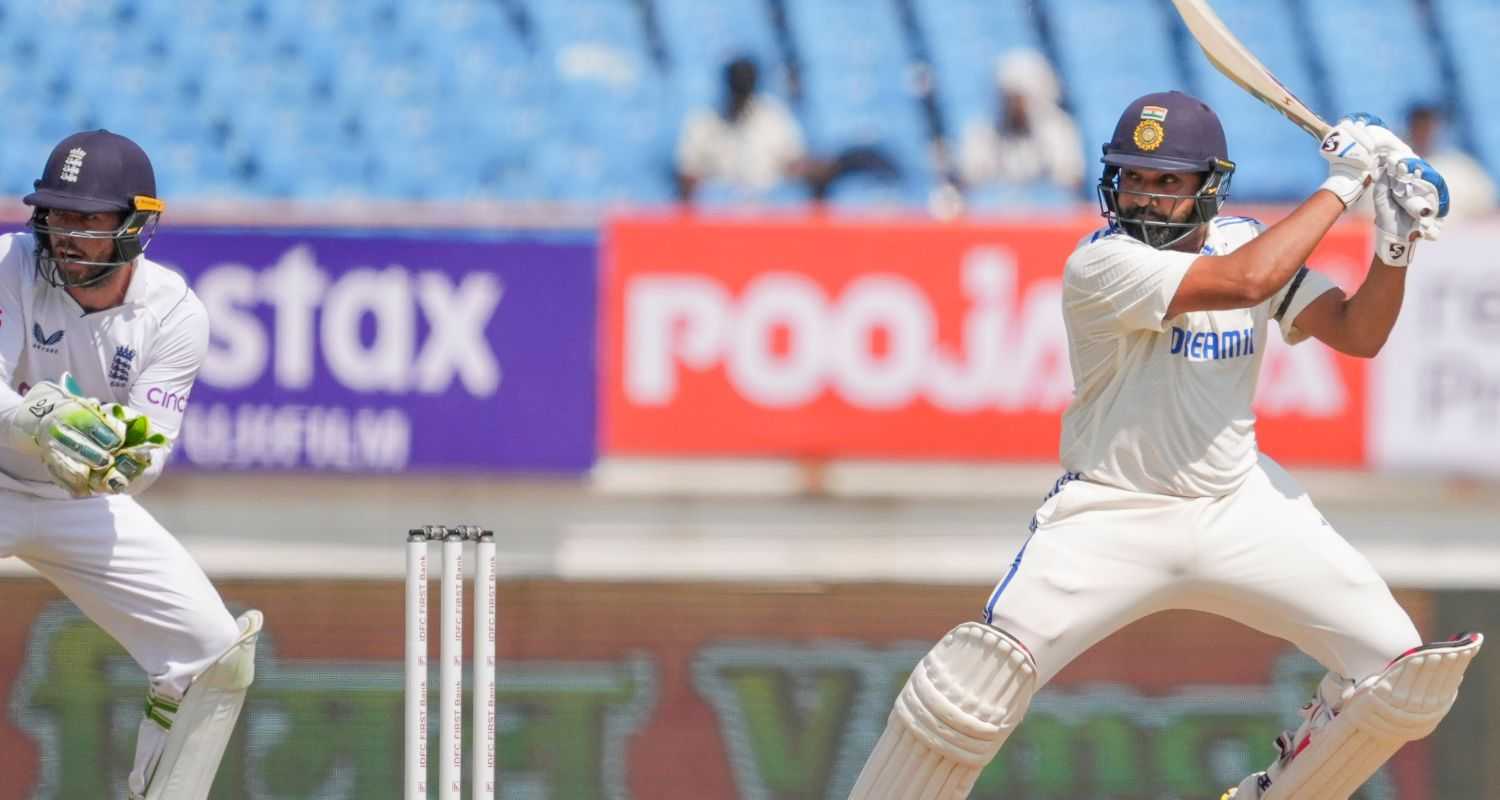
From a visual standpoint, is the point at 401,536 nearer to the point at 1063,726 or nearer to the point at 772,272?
the point at 772,272

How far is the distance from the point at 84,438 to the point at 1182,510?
221cm

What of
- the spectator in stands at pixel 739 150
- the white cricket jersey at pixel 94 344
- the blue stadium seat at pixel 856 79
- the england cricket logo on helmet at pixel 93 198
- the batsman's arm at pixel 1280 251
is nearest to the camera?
the batsman's arm at pixel 1280 251

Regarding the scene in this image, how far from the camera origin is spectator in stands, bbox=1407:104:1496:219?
348 inches

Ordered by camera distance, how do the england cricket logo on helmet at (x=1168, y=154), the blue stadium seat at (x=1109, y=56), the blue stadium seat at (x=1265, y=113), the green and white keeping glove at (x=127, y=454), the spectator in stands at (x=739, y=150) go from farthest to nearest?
the blue stadium seat at (x=1109, y=56) < the blue stadium seat at (x=1265, y=113) < the spectator in stands at (x=739, y=150) < the green and white keeping glove at (x=127, y=454) < the england cricket logo on helmet at (x=1168, y=154)

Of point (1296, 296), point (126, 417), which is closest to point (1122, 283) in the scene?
point (1296, 296)

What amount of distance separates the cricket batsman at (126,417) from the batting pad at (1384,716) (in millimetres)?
2338

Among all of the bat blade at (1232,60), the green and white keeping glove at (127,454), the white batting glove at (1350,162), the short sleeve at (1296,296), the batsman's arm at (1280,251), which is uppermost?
the bat blade at (1232,60)

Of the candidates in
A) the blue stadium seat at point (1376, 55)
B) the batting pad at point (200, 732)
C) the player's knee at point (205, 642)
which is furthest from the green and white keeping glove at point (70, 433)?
the blue stadium seat at point (1376, 55)

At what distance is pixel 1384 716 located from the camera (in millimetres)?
4242

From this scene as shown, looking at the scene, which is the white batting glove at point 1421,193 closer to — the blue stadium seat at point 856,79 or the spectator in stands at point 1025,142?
the spectator in stands at point 1025,142

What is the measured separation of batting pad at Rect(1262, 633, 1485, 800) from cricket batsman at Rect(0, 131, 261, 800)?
2.34m

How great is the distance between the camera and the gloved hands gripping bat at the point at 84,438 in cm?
438

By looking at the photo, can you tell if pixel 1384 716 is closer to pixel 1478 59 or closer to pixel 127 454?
pixel 127 454

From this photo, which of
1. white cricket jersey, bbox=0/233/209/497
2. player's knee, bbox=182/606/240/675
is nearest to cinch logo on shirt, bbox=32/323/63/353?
white cricket jersey, bbox=0/233/209/497
